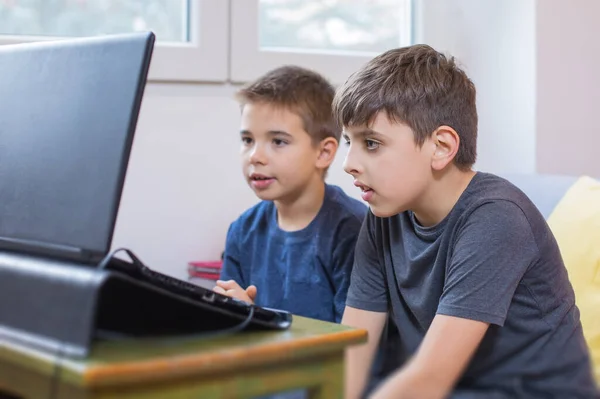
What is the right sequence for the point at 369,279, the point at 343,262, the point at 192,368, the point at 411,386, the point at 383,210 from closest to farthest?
the point at 192,368
the point at 411,386
the point at 383,210
the point at 369,279
the point at 343,262

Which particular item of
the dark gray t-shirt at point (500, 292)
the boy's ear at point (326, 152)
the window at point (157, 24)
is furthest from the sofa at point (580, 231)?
the window at point (157, 24)

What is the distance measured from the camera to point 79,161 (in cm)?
75

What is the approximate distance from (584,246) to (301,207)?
534mm

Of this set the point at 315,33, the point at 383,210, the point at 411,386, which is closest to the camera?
the point at 411,386

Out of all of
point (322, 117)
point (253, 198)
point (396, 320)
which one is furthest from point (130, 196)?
point (396, 320)

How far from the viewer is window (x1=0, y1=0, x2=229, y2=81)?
6.05 ft

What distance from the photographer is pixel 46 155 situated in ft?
2.63

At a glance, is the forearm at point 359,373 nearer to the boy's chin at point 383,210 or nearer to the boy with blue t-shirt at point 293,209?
the boy's chin at point 383,210

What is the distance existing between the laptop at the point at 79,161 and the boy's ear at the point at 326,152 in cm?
87

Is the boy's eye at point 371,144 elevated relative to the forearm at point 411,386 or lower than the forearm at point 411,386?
elevated

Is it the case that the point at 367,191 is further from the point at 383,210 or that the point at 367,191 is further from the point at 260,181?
the point at 260,181

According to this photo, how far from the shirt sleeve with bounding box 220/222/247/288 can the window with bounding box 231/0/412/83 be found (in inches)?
18.1

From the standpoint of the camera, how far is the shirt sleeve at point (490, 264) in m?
1.09

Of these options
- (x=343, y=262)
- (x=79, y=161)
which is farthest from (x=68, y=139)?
(x=343, y=262)
